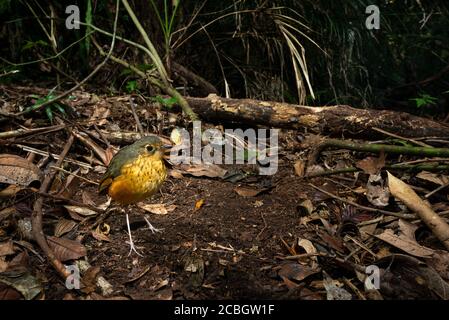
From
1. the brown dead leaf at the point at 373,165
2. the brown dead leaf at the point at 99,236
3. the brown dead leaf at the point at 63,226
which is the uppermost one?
the brown dead leaf at the point at 373,165

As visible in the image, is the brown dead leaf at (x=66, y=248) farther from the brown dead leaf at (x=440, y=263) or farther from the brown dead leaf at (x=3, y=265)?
the brown dead leaf at (x=440, y=263)

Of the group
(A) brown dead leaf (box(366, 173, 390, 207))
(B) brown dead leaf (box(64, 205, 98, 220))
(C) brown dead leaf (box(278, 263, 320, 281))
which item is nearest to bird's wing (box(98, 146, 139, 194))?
(B) brown dead leaf (box(64, 205, 98, 220))

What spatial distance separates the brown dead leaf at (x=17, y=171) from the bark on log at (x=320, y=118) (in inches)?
77.3

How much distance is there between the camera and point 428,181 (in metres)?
3.83

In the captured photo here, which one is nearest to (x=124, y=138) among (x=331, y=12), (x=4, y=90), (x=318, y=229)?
(x=4, y=90)

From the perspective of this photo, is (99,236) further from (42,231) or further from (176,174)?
(176,174)

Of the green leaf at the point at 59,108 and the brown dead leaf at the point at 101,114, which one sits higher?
the green leaf at the point at 59,108

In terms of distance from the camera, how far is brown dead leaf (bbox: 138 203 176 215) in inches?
144

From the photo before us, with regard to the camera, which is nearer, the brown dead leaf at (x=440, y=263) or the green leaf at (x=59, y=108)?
the brown dead leaf at (x=440, y=263)

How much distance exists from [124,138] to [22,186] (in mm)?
1157

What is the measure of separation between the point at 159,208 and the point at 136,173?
571 mm

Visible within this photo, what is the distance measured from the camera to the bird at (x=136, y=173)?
3.21 m

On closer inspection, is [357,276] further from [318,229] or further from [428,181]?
[428,181]

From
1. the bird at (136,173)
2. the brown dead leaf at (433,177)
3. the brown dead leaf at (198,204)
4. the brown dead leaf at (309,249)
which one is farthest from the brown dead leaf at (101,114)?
the brown dead leaf at (433,177)
